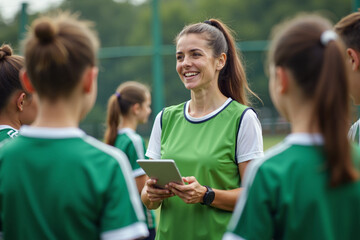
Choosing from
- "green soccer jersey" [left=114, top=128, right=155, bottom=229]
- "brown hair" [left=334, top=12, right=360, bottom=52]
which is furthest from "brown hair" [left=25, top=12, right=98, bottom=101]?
"green soccer jersey" [left=114, top=128, right=155, bottom=229]

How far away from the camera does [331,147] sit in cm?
168

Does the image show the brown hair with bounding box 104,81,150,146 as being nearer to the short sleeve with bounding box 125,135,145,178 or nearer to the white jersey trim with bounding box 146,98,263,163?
the short sleeve with bounding box 125,135,145,178

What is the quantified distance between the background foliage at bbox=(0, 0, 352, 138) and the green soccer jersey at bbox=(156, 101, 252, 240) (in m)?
5.00

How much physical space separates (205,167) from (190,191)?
19cm

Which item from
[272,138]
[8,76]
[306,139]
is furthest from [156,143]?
[272,138]

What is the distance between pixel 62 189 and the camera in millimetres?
1760

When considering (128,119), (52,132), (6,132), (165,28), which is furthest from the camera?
(165,28)

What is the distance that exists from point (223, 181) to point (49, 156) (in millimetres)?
1324

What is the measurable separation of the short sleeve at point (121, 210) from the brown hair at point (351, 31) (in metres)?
1.44

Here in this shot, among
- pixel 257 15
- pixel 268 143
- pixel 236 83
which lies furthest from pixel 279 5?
pixel 236 83

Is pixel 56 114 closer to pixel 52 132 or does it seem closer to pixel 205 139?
pixel 52 132

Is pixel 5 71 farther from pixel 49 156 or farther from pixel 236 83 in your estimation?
pixel 236 83

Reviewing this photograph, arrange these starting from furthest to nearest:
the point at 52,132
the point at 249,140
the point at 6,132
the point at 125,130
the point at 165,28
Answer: the point at 165,28, the point at 125,130, the point at 249,140, the point at 6,132, the point at 52,132

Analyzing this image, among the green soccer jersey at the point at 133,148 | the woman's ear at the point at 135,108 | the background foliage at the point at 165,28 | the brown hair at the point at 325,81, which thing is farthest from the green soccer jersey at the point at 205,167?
the background foliage at the point at 165,28
